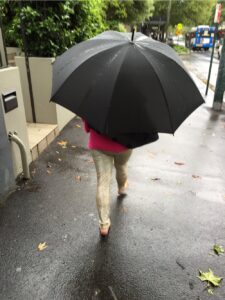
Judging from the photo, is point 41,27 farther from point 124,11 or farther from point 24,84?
point 124,11

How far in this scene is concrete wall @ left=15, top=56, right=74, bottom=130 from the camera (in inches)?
182

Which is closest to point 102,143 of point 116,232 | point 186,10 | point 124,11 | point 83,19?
point 116,232

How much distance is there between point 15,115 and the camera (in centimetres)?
336

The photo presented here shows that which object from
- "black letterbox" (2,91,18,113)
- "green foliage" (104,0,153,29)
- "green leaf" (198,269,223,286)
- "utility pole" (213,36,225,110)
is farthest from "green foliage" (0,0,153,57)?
"green foliage" (104,0,153,29)

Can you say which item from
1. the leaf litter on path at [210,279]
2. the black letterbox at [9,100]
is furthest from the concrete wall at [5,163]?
the leaf litter on path at [210,279]

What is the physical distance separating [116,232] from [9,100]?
1.84 meters

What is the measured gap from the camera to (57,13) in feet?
15.3

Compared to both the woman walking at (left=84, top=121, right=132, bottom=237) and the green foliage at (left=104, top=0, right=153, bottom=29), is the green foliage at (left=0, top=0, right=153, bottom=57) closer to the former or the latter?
the woman walking at (left=84, top=121, right=132, bottom=237)

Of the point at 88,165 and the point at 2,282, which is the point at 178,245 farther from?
the point at 88,165

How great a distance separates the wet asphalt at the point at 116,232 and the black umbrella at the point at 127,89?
117cm

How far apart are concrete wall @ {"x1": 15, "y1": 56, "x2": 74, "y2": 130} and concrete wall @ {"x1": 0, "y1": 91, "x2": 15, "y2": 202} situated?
1781 mm

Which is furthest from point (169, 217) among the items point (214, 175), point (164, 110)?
point (164, 110)

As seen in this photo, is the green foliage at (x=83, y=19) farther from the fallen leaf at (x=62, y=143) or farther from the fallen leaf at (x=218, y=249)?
the fallen leaf at (x=218, y=249)

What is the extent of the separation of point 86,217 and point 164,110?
64.4 inches
